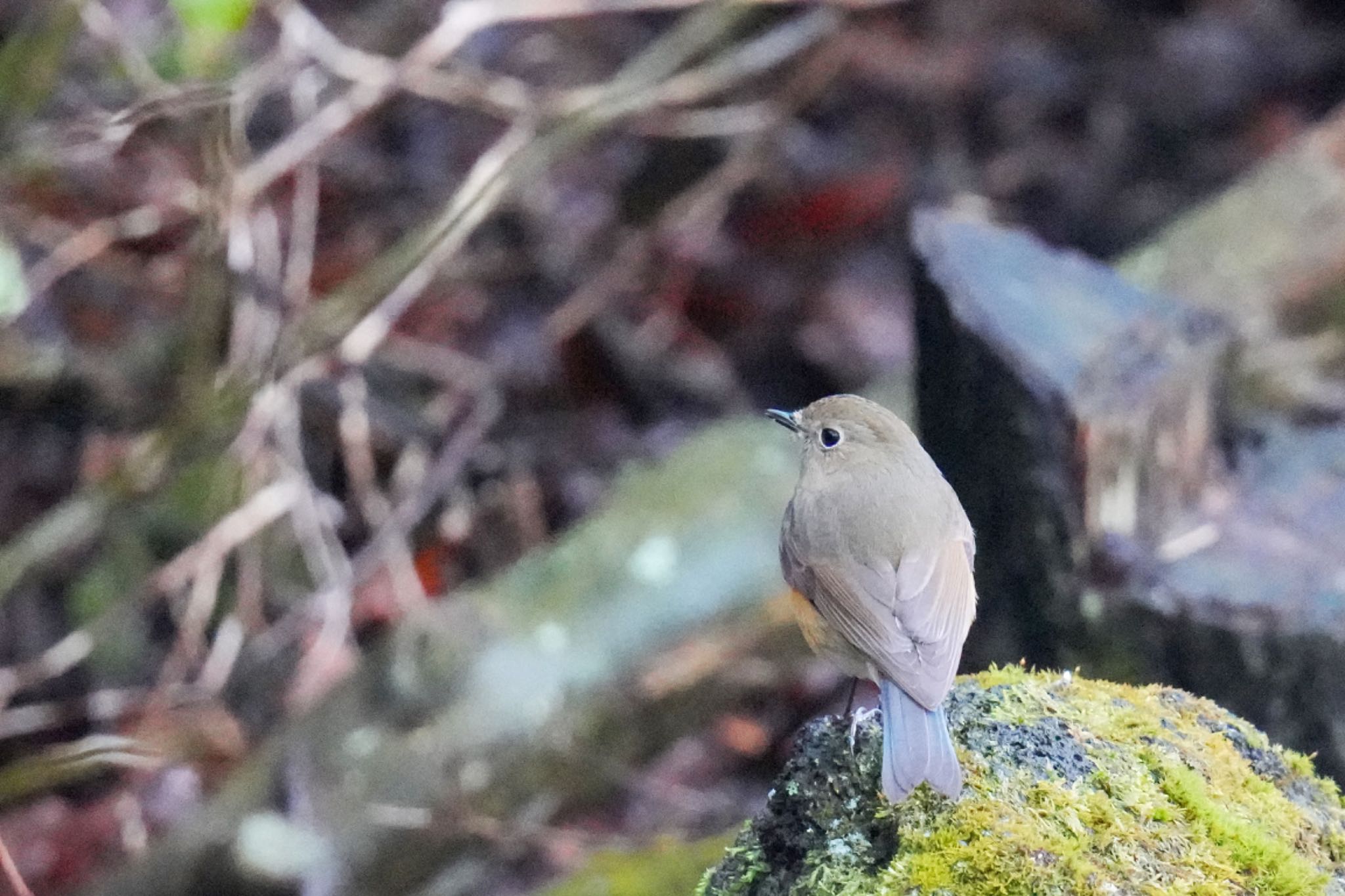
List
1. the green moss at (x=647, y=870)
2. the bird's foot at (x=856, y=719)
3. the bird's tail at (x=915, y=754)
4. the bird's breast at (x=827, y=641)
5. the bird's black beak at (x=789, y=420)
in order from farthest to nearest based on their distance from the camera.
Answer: the green moss at (x=647, y=870)
the bird's black beak at (x=789, y=420)
the bird's breast at (x=827, y=641)
the bird's foot at (x=856, y=719)
the bird's tail at (x=915, y=754)

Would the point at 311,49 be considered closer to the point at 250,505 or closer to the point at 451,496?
the point at 250,505

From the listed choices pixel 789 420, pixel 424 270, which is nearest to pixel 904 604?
pixel 789 420

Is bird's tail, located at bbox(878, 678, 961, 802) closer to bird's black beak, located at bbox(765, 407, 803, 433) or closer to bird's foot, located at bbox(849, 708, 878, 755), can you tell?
bird's foot, located at bbox(849, 708, 878, 755)

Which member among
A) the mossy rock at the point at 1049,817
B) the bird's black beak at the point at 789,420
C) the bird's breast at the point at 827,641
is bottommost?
the mossy rock at the point at 1049,817

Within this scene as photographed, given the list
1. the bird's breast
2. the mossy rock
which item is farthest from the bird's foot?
the bird's breast

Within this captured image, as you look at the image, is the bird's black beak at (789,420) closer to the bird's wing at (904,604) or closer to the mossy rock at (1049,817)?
the bird's wing at (904,604)

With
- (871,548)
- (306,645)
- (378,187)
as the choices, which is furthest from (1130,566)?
(378,187)

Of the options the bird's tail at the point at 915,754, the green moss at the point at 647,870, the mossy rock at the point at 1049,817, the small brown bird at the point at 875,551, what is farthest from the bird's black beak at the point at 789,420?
the green moss at the point at 647,870
